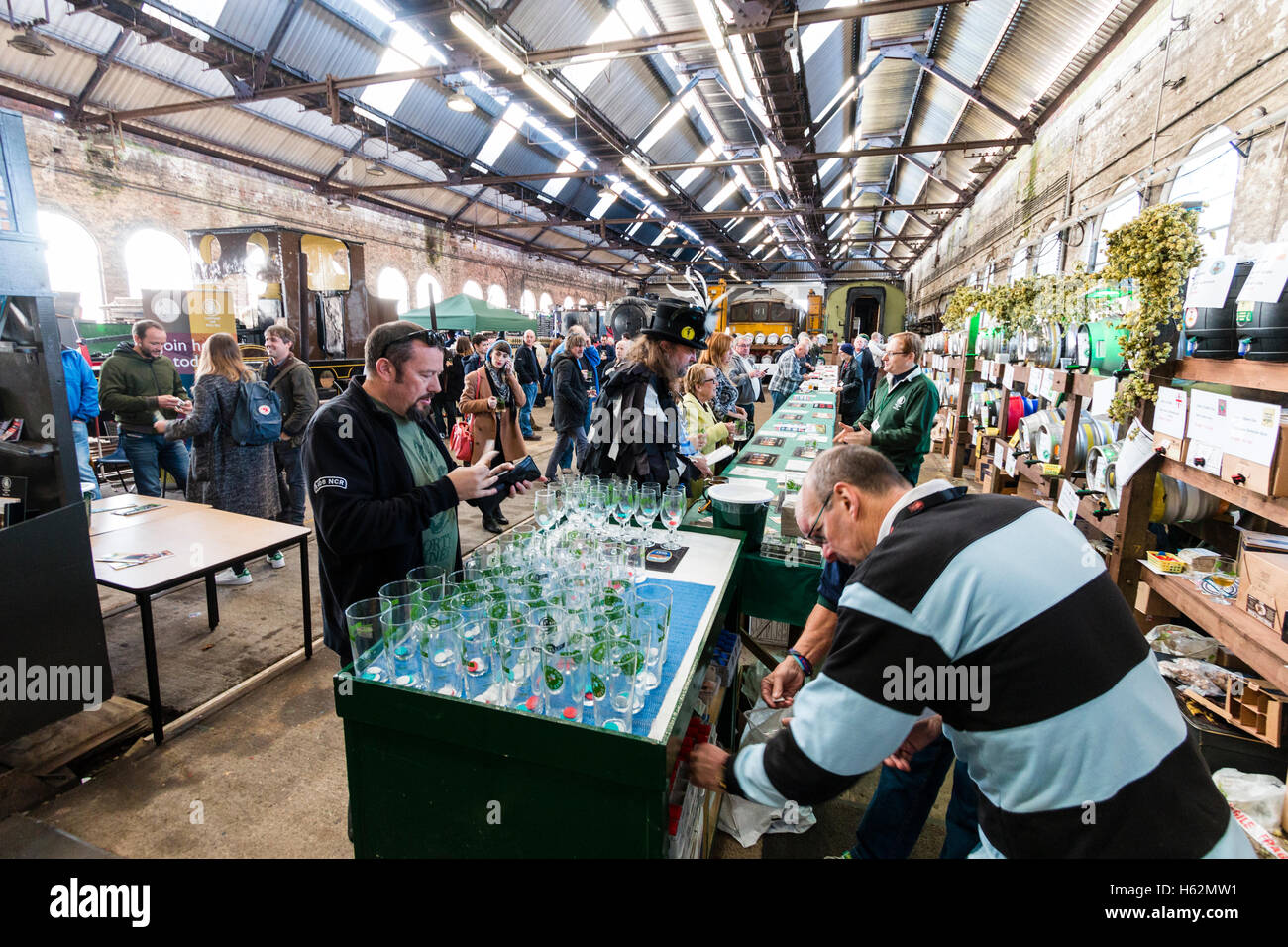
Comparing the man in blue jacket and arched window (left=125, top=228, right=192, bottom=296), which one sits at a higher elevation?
arched window (left=125, top=228, right=192, bottom=296)

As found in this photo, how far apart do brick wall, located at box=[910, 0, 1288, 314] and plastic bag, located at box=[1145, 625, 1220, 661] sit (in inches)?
60.9

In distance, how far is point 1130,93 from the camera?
18.6 ft

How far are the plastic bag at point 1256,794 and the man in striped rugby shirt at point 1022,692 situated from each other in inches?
46.6

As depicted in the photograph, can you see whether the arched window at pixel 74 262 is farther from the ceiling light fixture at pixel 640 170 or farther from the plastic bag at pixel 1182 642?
the plastic bag at pixel 1182 642

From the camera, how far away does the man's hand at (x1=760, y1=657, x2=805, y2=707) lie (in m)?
1.74

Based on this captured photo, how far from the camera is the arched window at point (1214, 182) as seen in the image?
420 cm

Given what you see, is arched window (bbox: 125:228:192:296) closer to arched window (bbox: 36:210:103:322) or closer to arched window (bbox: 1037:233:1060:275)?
arched window (bbox: 36:210:103:322)

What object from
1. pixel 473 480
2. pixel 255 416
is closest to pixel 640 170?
pixel 255 416

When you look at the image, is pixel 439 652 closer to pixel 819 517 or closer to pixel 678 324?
pixel 819 517

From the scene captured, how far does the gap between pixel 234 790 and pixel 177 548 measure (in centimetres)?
119

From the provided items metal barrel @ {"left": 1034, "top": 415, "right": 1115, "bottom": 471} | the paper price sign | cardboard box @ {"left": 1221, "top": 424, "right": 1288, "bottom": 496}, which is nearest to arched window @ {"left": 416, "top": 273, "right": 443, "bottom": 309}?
metal barrel @ {"left": 1034, "top": 415, "right": 1115, "bottom": 471}

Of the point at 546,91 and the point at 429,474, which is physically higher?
the point at 546,91

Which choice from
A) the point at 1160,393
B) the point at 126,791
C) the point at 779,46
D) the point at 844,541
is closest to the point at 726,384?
the point at 779,46

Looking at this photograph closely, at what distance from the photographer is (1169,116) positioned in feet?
16.4
